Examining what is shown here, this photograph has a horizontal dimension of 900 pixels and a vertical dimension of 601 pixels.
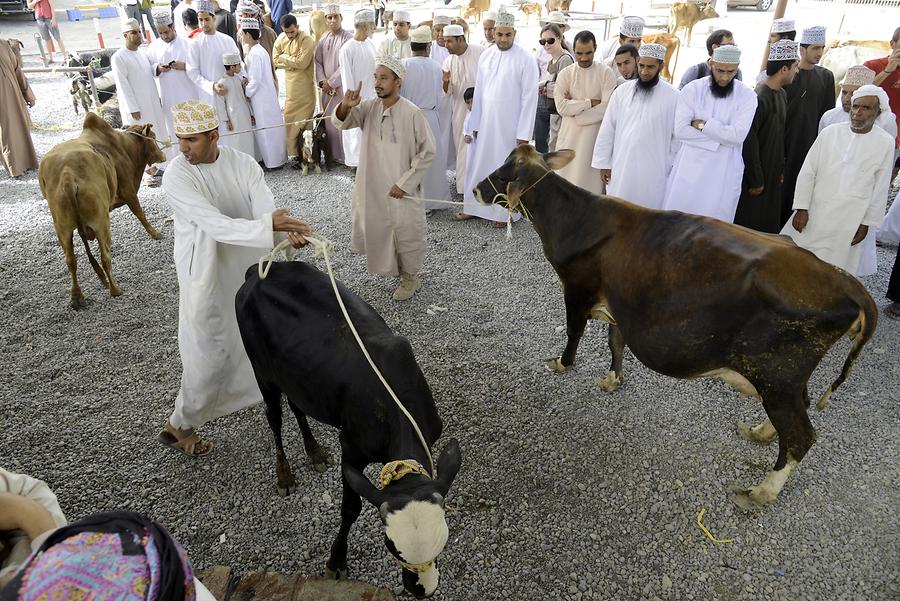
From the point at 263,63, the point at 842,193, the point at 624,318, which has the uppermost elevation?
the point at 263,63

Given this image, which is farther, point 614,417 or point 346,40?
point 346,40

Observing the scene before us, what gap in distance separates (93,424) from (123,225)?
147 inches

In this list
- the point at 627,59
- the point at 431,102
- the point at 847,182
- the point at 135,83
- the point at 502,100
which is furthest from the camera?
the point at 135,83

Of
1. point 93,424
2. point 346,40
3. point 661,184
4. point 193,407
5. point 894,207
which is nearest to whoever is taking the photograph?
point 193,407

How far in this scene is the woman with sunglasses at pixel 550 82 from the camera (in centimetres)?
740

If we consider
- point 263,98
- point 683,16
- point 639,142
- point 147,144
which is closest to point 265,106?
point 263,98

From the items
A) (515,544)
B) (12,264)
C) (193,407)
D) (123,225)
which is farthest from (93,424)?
(123,225)

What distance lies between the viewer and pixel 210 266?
3.19 m

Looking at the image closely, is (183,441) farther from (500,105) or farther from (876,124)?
(876,124)

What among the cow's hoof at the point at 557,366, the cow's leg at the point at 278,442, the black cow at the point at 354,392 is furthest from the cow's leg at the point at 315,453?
the cow's hoof at the point at 557,366

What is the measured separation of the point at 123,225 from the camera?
6812mm

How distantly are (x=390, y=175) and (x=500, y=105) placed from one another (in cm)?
214

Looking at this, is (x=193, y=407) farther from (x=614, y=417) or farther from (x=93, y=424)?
(x=614, y=417)

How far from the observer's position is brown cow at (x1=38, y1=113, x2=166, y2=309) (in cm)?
497
